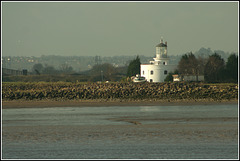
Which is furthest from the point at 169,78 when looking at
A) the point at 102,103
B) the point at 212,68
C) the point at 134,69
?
the point at 102,103

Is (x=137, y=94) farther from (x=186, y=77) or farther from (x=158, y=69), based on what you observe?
(x=158, y=69)

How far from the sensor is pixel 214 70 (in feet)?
261

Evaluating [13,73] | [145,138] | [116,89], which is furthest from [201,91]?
[13,73]

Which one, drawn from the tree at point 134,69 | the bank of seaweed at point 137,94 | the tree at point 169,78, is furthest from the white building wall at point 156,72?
the bank of seaweed at point 137,94

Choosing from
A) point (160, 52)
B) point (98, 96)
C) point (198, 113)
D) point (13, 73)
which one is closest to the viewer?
point (198, 113)

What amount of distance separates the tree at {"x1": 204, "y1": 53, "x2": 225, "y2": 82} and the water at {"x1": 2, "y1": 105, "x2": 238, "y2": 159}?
4504 centimetres

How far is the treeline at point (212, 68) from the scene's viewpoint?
248 ft

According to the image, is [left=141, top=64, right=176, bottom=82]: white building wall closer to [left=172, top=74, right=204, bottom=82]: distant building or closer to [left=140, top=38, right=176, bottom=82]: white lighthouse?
[left=140, top=38, right=176, bottom=82]: white lighthouse

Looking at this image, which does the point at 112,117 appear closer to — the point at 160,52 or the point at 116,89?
the point at 116,89

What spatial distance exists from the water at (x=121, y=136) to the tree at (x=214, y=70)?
45.0 meters

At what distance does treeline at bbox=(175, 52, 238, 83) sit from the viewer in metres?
75.7

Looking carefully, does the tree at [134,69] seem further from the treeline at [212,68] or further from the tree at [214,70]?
the tree at [214,70]

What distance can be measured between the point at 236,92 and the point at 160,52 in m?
34.9

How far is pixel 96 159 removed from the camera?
18.0m
